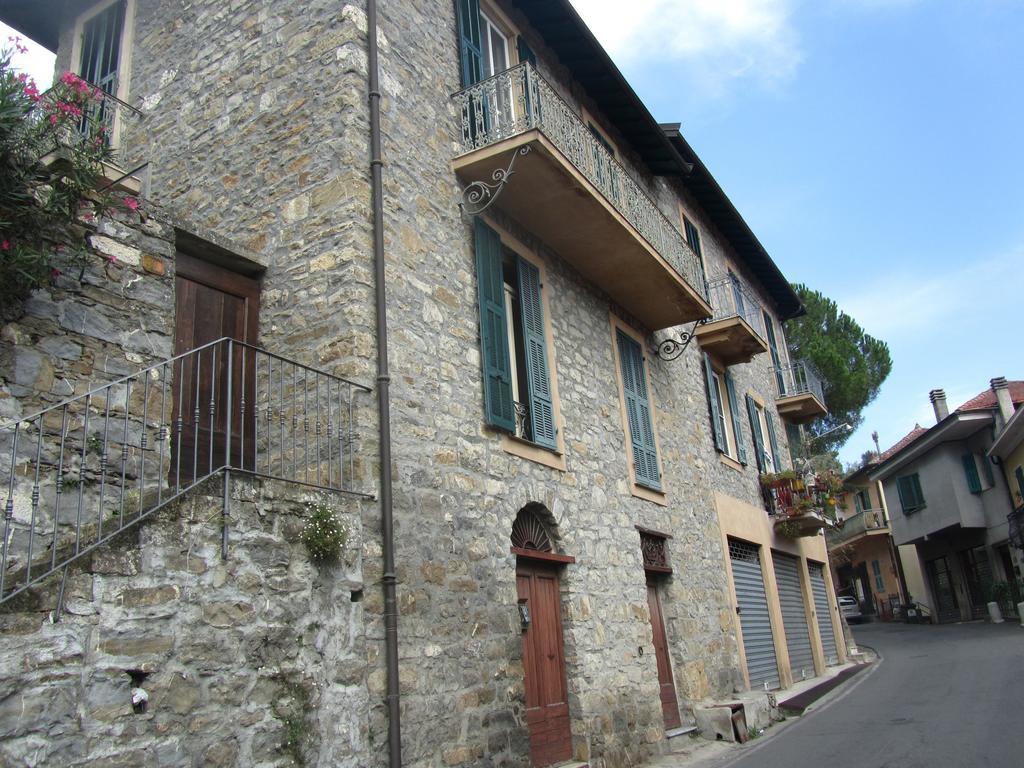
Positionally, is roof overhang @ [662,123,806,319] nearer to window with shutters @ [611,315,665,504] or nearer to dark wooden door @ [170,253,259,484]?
window with shutters @ [611,315,665,504]

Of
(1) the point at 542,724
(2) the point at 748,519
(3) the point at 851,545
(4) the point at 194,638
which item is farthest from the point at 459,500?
(3) the point at 851,545

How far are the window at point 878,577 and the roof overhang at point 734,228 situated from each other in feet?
64.2

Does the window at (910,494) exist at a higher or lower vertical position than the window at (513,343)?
higher

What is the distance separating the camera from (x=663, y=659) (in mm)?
10523

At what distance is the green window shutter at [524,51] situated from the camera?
10.4 metres

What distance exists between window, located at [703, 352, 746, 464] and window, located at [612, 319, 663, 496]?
297cm

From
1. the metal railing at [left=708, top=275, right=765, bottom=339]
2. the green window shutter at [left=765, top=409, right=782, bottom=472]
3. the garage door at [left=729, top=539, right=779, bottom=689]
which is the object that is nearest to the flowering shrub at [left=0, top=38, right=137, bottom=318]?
the garage door at [left=729, top=539, right=779, bottom=689]

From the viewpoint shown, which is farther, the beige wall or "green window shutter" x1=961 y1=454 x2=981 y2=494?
"green window shutter" x1=961 y1=454 x2=981 y2=494

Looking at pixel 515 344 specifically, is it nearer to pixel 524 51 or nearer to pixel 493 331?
pixel 493 331

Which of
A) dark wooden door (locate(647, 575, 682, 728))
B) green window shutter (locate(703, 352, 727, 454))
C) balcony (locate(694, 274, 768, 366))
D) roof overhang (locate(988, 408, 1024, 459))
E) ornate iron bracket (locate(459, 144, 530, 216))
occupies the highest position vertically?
balcony (locate(694, 274, 768, 366))

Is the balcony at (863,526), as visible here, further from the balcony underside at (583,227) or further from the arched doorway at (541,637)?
the arched doorway at (541,637)

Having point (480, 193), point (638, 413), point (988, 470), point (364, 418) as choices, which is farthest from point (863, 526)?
point (364, 418)

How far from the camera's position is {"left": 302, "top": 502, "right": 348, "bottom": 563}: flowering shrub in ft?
17.9

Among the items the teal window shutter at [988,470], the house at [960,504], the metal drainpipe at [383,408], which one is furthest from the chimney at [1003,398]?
the metal drainpipe at [383,408]
